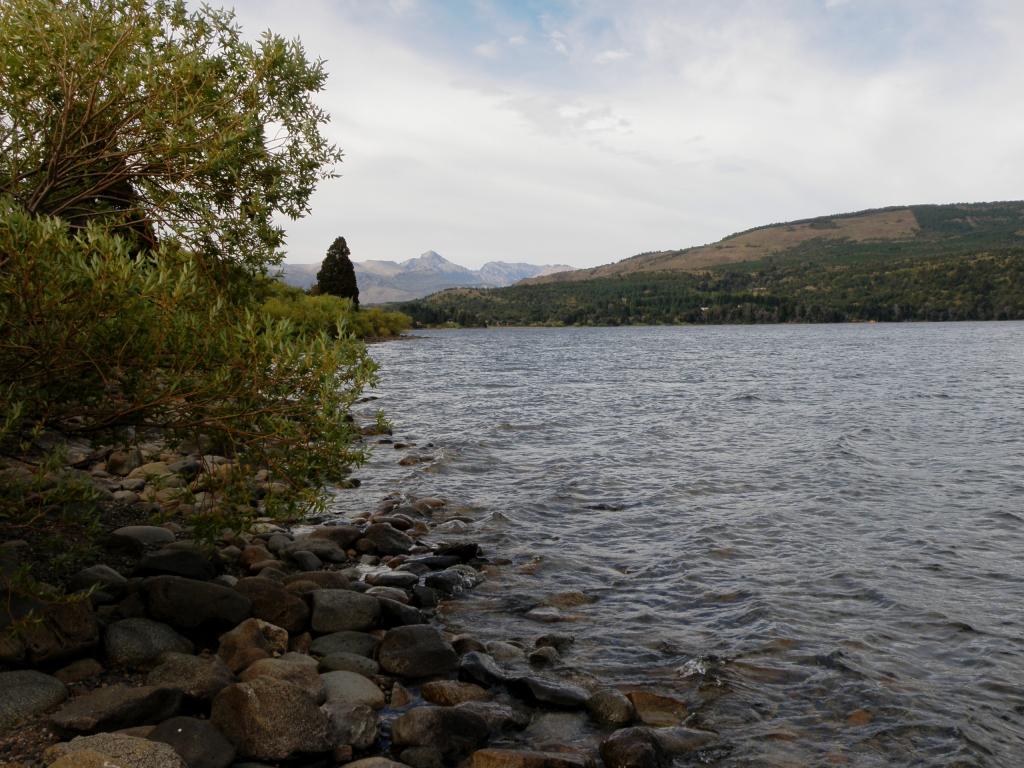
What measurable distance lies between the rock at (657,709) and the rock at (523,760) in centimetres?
156

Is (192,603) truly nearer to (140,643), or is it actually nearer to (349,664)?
(140,643)

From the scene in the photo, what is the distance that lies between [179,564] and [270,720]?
4.99m

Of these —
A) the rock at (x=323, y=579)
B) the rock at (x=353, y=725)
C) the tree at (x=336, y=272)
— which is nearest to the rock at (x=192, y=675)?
the rock at (x=353, y=725)

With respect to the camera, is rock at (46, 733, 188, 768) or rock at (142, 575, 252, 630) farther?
rock at (142, 575, 252, 630)

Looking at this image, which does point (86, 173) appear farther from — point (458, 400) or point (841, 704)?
point (458, 400)

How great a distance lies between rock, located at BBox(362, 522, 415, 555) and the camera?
15.7 metres

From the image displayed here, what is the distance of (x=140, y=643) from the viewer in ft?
30.4

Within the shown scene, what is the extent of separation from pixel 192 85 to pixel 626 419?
29.2 metres

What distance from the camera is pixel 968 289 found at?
550 feet

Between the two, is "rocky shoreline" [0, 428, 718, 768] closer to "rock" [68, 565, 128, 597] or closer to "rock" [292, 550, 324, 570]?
"rock" [68, 565, 128, 597]

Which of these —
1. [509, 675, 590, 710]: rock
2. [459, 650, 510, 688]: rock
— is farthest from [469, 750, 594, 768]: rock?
[459, 650, 510, 688]: rock

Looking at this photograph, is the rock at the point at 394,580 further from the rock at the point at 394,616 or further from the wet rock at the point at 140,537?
the wet rock at the point at 140,537

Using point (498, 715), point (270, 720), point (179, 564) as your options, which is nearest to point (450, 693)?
point (498, 715)

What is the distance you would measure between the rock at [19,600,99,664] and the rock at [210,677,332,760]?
2204mm
